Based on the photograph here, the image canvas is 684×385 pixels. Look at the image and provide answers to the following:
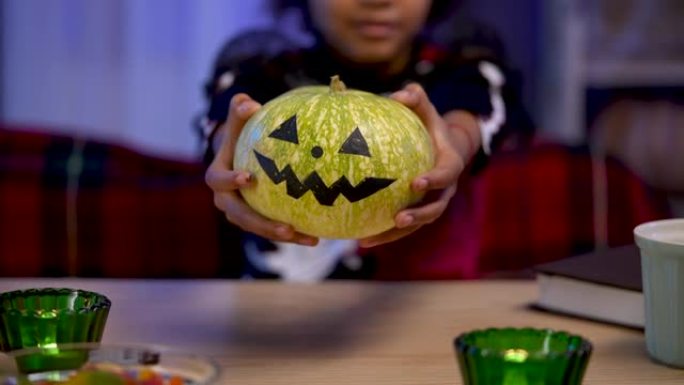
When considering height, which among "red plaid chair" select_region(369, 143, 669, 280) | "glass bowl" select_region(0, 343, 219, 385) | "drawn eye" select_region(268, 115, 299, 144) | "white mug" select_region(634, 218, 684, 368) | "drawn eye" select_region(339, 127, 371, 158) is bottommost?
"red plaid chair" select_region(369, 143, 669, 280)

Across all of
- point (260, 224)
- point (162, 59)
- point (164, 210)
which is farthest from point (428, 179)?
point (162, 59)

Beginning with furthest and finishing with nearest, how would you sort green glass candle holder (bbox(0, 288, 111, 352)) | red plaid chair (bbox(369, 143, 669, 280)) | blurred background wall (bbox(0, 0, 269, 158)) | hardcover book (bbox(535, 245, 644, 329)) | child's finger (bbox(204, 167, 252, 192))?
blurred background wall (bbox(0, 0, 269, 158)), red plaid chair (bbox(369, 143, 669, 280)), hardcover book (bbox(535, 245, 644, 329)), child's finger (bbox(204, 167, 252, 192)), green glass candle holder (bbox(0, 288, 111, 352))

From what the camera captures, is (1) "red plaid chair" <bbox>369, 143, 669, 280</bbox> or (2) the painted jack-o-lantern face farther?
(1) "red plaid chair" <bbox>369, 143, 669, 280</bbox>

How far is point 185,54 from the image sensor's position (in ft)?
8.14

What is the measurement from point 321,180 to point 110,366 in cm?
29

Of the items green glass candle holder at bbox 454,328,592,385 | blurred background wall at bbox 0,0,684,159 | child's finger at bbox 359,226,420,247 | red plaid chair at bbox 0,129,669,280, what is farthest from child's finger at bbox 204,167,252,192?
blurred background wall at bbox 0,0,684,159

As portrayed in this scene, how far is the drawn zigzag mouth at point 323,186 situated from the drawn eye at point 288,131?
0.02m

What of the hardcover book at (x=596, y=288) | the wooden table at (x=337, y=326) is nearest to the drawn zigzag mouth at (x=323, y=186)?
the wooden table at (x=337, y=326)

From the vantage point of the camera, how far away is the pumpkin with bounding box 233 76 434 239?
0.86 metres

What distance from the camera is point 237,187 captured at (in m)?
0.90

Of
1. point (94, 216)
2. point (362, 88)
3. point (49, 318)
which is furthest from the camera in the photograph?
point (94, 216)

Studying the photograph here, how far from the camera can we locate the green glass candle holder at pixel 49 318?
772mm

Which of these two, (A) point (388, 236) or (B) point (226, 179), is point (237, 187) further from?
(A) point (388, 236)

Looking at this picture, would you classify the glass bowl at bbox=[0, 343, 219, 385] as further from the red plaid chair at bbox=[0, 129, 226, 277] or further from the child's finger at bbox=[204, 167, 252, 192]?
the red plaid chair at bbox=[0, 129, 226, 277]
